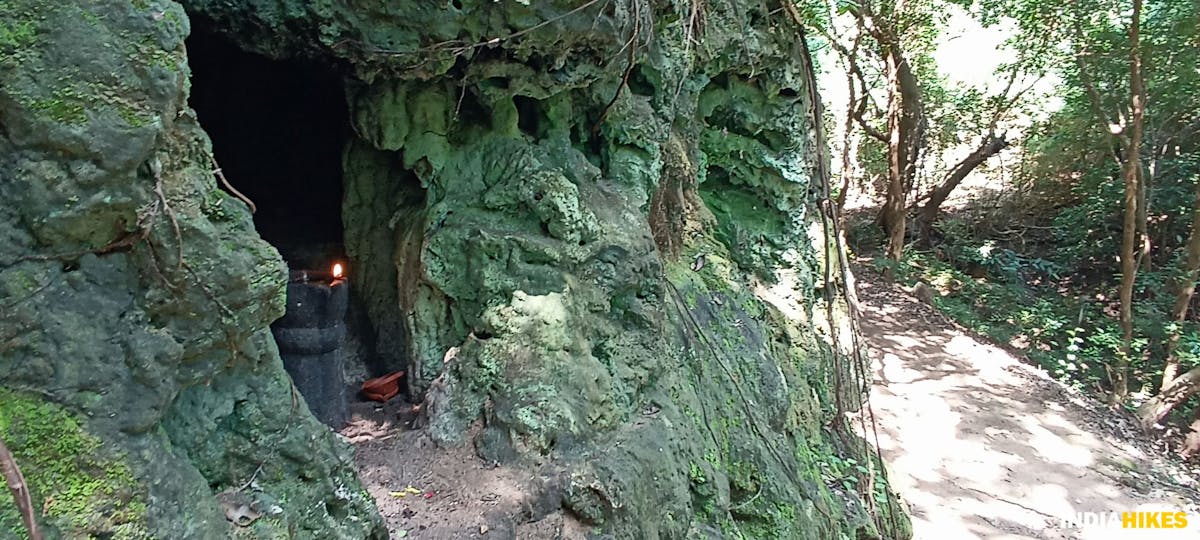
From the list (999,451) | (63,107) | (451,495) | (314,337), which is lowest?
(999,451)

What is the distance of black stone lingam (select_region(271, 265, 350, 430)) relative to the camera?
10.7 ft

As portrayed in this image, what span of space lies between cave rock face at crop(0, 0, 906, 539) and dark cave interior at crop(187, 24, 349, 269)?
2.28 ft

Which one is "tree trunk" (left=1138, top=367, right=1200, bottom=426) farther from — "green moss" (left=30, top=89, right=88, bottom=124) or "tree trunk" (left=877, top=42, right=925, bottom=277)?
"green moss" (left=30, top=89, right=88, bottom=124)

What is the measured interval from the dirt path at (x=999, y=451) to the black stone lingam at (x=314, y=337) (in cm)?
569

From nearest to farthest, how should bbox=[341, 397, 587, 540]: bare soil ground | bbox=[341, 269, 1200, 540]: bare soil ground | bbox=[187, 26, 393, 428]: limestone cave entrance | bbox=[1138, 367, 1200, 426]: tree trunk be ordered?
bbox=[341, 397, 587, 540]: bare soil ground, bbox=[187, 26, 393, 428]: limestone cave entrance, bbox=[341, 269, 1200, 540]: bare soil ground, bbox=[1138, 367, 1200, 426]: tree trunk

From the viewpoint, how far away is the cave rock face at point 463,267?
1665 mm

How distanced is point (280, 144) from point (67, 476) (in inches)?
139

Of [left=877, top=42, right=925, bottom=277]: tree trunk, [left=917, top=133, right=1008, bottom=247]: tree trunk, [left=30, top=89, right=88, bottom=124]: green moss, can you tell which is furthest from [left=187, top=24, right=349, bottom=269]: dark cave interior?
[left=917, top=133, right=1008, bottom=247]: tree trunk

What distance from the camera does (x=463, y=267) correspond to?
3.52m

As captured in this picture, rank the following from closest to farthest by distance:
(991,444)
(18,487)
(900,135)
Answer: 1. (18,487)
2. (991,444)
3. (900,135)

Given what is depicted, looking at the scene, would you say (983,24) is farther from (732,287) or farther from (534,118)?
(534,118)

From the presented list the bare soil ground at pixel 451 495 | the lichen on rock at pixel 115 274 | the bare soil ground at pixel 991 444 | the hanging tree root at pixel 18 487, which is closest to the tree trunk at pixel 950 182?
the bare soil ground at pixel 991 444

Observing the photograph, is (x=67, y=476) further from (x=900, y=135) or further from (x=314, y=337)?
(x=900, y=135)

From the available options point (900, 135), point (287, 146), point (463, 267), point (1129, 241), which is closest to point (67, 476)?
point (463, 267)
